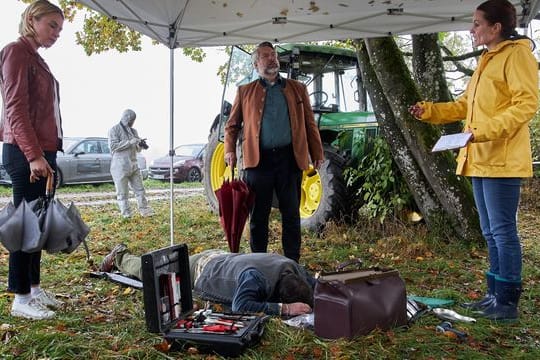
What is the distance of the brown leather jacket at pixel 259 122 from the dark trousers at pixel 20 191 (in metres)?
1.43

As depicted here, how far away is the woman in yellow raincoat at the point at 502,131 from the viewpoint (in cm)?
281

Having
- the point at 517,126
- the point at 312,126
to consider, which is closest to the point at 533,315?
the point at 517,126

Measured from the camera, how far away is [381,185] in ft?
18.8

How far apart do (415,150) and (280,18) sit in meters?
1.85

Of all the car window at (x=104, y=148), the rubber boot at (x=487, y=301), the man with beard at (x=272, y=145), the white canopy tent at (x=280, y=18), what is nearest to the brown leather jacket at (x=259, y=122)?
the man with beard at (x=272, y=145)

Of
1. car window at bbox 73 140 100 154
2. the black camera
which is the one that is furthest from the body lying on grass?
car window at bbox 73 140 100 154

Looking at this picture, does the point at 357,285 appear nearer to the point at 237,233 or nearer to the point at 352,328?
the point at 352,328

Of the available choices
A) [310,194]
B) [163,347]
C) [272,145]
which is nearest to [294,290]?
[163,347]

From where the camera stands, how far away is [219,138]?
7.34 meters

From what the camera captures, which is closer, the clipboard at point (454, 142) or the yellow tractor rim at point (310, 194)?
the clipboard at point (454, 142)

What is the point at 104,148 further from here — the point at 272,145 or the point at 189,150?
the point at 272,145

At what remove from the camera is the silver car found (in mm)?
14172

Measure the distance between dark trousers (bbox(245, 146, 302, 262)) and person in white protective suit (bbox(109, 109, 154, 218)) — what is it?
429 cm

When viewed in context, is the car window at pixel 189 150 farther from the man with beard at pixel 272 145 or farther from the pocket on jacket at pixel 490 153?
the pocket on jacket at pixel 490 153
